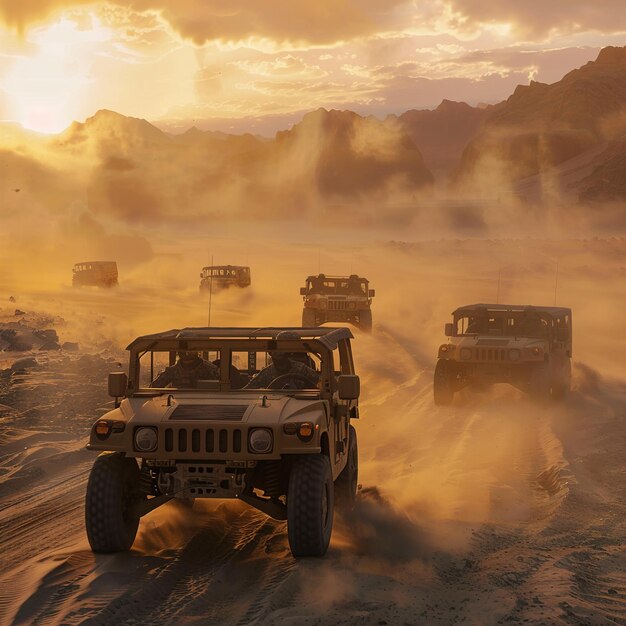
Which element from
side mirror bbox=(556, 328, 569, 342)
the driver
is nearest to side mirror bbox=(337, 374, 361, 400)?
the driver

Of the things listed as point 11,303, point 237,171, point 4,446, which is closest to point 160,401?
point 4,446

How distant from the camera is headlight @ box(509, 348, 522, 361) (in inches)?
672

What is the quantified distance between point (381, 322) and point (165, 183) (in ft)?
458

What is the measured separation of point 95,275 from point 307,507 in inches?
1612

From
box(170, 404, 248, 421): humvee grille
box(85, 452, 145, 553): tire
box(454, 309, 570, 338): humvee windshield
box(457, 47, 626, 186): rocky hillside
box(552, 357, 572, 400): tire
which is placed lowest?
box(552, 357, 572, 400): tire

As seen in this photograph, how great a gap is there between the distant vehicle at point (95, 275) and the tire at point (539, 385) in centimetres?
3297

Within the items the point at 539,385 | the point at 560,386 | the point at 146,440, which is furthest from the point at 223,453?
the point at 560,386

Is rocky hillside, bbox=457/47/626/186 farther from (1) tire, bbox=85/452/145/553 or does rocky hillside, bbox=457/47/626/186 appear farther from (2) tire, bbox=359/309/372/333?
(1) tire, bbox=85/452/145/553

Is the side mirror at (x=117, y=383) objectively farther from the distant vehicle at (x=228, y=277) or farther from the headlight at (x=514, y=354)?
the distant vehicle at (x=228, y=277)

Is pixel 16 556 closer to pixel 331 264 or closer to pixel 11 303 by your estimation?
pixel 11 303

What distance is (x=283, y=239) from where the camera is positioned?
12638 centimetres

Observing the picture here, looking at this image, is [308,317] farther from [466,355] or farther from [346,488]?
[346,488]

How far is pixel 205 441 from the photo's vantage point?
25.6 feet

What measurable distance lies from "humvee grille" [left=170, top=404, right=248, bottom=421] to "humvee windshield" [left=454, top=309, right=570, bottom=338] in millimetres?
10671
